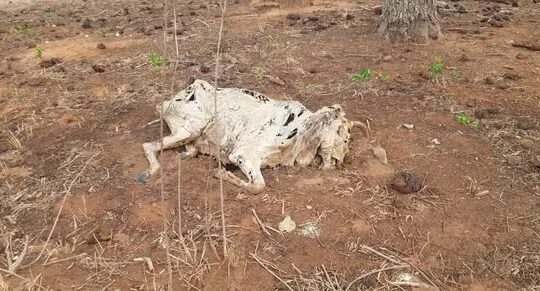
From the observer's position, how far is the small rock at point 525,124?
488 cm

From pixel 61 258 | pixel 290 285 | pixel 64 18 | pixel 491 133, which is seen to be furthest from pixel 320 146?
pixel 64 18

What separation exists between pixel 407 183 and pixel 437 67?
2.48 metres

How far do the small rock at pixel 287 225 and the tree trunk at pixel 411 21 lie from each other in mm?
4515

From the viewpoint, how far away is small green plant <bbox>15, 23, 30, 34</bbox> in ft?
28.9

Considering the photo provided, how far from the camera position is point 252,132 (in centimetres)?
451

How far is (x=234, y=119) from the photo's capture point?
15.3 ft

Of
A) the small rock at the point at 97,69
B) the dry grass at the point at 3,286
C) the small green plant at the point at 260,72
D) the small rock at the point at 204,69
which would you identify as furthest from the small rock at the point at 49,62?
the dry grass at the point at 3,286

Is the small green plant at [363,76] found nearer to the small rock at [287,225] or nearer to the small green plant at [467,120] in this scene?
the small green plant at [467,120]

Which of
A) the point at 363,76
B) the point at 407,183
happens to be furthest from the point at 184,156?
the point at 363,76

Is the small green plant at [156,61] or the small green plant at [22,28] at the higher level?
the small green plant at [22,28]

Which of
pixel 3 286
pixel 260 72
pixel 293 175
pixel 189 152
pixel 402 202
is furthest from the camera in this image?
pixel 260 72

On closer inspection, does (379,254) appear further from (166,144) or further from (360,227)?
(166,144)

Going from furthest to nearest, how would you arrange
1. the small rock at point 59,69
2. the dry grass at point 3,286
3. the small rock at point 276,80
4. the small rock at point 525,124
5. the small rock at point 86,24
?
1. the small rock at point 86,24
2. the small rock at point 59,69
3. the small rock at point 276,80
4. the small rock at point 525,124
5. the dry grass at point 3,286

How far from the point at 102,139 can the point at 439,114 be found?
3.48 meters
